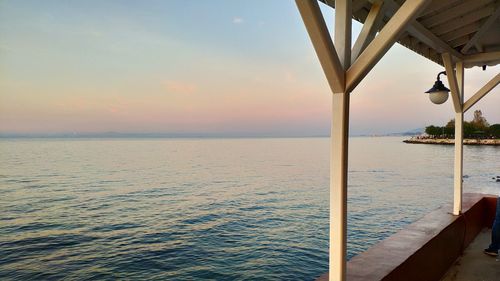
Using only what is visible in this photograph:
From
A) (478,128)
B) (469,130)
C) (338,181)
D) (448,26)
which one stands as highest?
(478,128)

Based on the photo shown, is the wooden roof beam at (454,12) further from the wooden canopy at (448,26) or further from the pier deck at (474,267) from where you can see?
the pier deck at (474,267)

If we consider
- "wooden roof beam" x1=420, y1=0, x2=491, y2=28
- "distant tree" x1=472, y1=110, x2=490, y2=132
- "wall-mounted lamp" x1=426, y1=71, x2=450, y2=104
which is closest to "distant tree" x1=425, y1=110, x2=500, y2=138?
"distant tree" x1=472, y1=110, x2=490, y2=132

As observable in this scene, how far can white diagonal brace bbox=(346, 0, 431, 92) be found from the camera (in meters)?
1.87

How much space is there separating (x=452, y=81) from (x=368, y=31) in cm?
289

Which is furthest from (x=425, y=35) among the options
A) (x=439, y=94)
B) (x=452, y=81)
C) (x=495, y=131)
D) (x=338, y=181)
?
(x=495, y=131)

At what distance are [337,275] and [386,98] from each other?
1320 inches

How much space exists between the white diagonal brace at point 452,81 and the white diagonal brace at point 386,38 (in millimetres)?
3000

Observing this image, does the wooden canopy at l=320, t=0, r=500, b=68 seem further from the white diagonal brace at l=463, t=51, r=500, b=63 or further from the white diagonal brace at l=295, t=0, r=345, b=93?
the white diagonal brace at l=295, t=0, r=345, b=93

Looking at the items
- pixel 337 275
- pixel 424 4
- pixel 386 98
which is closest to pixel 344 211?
pixel 337 275

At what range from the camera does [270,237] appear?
11.4 metres

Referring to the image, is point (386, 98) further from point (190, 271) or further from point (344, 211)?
point (344, 211)

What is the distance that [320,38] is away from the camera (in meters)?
1.80

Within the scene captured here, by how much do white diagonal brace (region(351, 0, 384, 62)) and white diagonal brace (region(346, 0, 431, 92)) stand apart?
130mm

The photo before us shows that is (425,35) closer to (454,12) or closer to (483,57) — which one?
(454,12)
